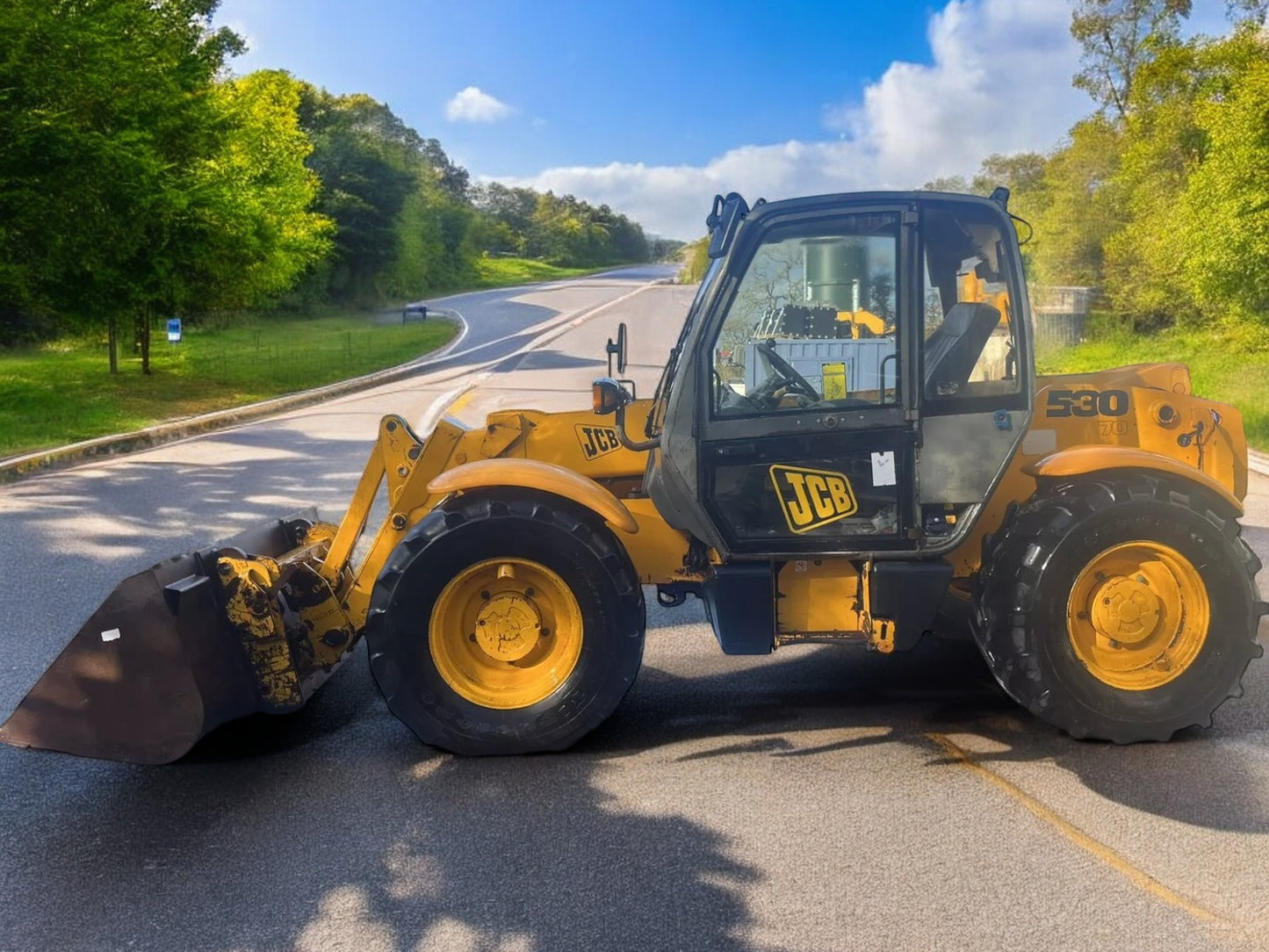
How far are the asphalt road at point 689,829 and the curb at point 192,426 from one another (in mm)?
7461

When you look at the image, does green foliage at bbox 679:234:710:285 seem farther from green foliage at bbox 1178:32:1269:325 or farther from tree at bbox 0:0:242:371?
green foliage at bbox 1178:32:1269:325

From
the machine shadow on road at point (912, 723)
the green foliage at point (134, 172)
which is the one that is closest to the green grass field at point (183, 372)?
the green foliage at point (134, 172)

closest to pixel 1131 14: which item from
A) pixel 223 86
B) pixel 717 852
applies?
pixel 223 86

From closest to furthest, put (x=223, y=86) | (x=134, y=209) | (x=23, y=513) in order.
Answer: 1. (x=23, y=513)
2. (x=134, y=209)
3. (x=223, y=86)

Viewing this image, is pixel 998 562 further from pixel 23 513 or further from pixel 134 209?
pixel 134 209

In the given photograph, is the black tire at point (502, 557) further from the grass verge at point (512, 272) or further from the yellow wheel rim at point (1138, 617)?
the grass verge at point (512, 272)

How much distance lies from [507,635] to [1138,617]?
278cm

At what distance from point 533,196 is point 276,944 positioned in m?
124

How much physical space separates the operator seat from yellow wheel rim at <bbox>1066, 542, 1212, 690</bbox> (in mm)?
1009

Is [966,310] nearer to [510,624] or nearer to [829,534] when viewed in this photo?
[829,534]

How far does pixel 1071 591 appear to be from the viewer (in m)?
4.52

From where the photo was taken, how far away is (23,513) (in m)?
9.95

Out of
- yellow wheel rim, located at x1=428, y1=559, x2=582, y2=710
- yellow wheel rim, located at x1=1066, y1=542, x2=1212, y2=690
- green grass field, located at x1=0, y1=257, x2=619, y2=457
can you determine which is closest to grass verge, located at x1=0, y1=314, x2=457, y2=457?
green grass field, located at x1=0, y1=257, x2=619, y2=457

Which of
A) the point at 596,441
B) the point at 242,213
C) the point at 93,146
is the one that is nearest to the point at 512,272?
the point at 242,213
